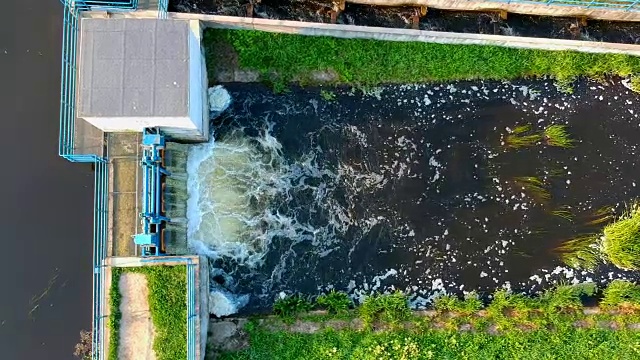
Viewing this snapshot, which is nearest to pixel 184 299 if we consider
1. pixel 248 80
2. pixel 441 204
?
pixel 248 80

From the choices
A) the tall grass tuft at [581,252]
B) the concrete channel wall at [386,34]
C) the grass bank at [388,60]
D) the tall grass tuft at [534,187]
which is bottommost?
the tall grass tuft at [581,252]

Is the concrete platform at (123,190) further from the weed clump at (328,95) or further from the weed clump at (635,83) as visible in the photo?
the weed clump at (635,83)

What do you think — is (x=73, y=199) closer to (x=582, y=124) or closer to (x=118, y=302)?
(x=118, y=302)

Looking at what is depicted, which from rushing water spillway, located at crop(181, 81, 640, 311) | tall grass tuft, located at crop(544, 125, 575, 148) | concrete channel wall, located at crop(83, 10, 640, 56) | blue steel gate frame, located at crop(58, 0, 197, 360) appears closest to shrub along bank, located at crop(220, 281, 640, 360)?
rushing water spillway, located at crop(181, 81, 640, 311)

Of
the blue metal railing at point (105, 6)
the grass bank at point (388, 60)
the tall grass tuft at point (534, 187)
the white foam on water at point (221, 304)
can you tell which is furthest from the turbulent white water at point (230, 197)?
the tall grass tuft at point (534, 187)

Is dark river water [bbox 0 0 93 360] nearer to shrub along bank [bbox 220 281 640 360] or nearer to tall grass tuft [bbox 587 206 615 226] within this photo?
shrub along bank [bbox 220 281 640 360]
